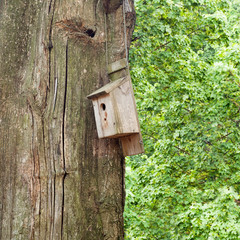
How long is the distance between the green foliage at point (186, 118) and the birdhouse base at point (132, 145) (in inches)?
157

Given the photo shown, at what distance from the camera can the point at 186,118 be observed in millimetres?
7270

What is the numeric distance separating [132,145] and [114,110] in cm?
26

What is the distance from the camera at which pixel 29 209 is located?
1.97m

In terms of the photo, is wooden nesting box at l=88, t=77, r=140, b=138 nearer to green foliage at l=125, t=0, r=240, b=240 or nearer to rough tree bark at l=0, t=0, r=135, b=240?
rough tree bark at l=0, t=0, r=135, b=240

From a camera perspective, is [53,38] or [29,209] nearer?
[29,209]

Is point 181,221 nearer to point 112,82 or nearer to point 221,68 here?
point 221,68

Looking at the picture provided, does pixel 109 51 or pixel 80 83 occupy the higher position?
pixel 109 51

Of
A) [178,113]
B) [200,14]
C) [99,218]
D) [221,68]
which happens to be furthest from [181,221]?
[99,218]

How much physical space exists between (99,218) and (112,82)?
777 millimetres

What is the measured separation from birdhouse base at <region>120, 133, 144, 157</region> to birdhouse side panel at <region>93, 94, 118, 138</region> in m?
0.20

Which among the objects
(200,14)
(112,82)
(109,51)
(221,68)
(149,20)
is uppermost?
(200,14)

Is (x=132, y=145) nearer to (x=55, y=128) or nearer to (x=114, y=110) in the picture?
(x=114, y=110)

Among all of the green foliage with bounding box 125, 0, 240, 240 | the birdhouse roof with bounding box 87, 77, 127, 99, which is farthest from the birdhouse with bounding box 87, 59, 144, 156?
the green foliage with bounding box 125, 0, 240, 240

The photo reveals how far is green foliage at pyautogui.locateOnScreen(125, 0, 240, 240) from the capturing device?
642 centimetres
